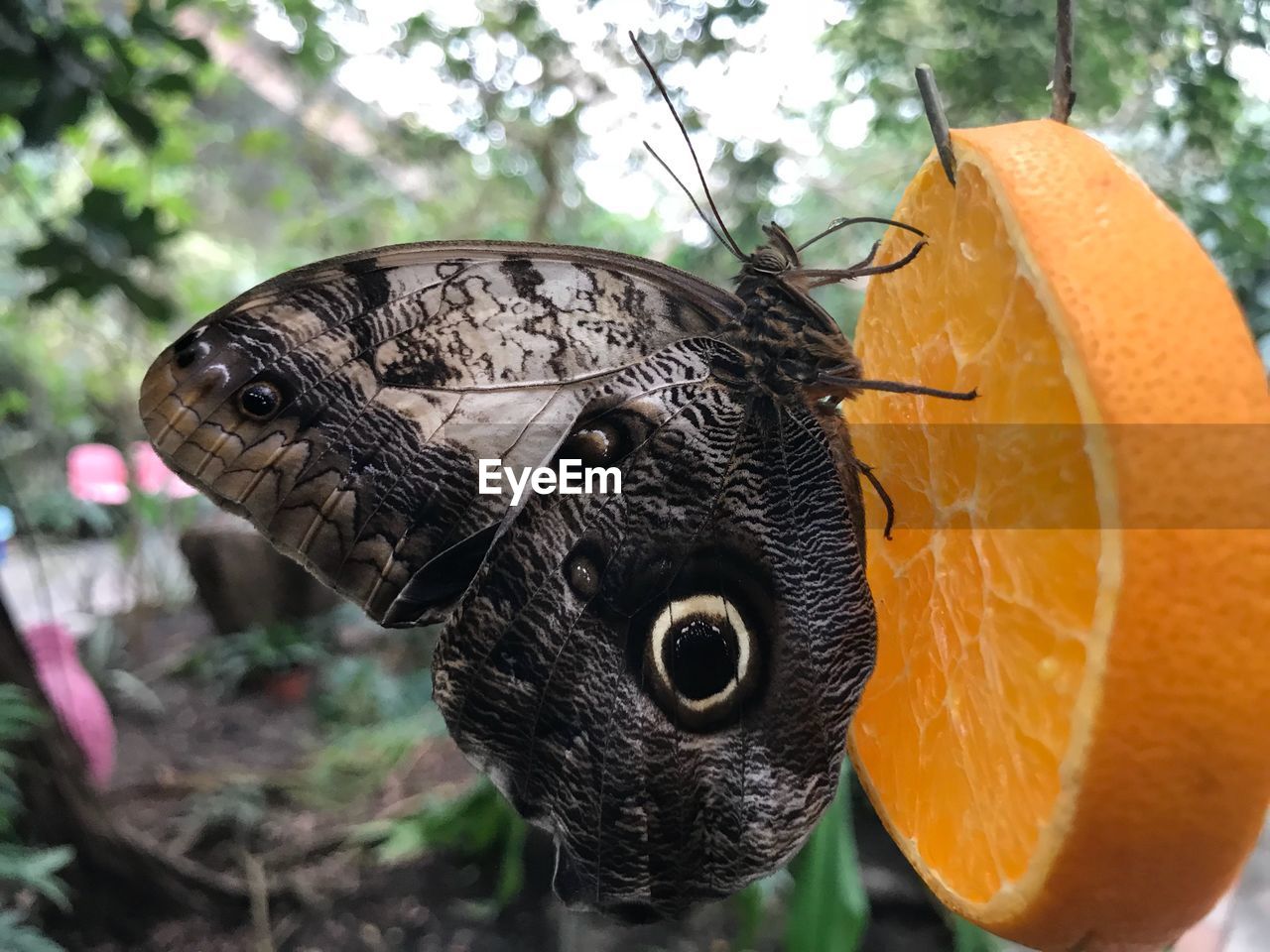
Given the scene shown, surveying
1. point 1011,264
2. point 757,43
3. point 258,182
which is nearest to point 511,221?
point 757,43

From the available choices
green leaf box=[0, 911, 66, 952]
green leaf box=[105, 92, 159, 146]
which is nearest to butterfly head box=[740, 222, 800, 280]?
green leaf box=[0, 911, 66, 952]

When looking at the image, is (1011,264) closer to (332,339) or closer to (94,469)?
(332,339)

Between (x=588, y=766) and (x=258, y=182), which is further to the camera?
(x=258, y=182)

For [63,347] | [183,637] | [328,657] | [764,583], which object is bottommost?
[183,637]

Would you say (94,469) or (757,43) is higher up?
(757,43)

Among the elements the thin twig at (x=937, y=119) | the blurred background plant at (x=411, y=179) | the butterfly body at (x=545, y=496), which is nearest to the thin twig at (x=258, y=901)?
the blurred background plant at (x=411, y=179)

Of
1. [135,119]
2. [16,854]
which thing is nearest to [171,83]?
[135,119]

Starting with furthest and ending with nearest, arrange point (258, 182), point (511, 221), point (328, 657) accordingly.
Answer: point (258, 182) → point (328, 657) → point (511, 221)
